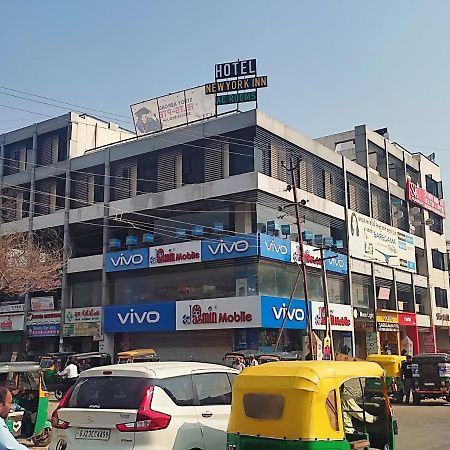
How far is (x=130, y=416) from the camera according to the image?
690 centimetres

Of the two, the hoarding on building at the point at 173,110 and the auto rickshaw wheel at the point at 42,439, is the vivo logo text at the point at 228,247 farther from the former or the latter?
the auto rickshaw wheel at the point at 42,439

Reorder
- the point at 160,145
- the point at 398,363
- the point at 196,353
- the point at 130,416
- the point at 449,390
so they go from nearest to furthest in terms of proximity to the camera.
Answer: the point at 130,416, the point at 449,390, the point at 398,363, the point at 196,353, the point at 160,145

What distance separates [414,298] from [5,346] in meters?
31.1

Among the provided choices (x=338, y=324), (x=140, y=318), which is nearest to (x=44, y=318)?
(x=140, y=318)

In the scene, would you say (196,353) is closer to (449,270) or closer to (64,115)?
(64,115)

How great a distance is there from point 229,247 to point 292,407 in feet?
86.9

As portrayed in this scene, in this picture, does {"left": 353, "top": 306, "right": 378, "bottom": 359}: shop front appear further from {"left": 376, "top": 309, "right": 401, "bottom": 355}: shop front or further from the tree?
the tree

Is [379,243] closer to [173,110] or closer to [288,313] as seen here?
[288,313]

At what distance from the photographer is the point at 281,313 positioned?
107 feet

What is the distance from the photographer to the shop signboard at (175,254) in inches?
1340

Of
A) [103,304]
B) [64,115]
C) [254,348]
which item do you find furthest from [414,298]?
[64,115]

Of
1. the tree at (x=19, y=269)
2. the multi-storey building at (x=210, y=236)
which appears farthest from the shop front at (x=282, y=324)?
the tree at (x=19, y=269)

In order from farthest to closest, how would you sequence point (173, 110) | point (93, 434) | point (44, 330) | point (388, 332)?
point (388, 332)
point (44, 330)
point (173, 110)
point (93, 434)

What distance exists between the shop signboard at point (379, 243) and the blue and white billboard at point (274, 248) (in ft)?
26.2
